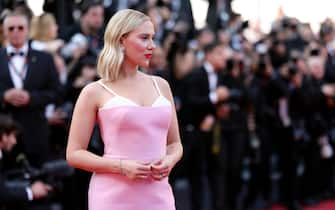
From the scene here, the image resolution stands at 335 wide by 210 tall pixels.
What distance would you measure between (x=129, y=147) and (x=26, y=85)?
3036 millimetres

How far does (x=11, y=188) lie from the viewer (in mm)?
5992

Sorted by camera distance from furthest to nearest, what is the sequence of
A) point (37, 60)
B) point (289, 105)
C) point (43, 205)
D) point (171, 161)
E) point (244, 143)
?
point (289, 105)
point (244, 143)
point (37, 60)
point (43, 205)
point (171, 161)

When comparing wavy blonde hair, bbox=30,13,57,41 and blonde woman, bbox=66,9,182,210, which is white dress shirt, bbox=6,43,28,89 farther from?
blonde woman, bbox=66,9,182,210

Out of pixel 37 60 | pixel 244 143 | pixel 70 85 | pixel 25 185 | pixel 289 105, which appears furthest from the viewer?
pixel 289 105

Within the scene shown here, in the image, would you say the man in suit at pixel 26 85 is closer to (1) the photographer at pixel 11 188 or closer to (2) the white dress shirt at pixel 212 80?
(1) the photographer at pixel 11 188

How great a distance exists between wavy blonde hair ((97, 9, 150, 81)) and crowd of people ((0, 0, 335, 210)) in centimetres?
215

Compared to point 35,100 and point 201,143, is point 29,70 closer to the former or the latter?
point 35,100

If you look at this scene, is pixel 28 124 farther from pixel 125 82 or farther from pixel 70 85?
pixel 125 82

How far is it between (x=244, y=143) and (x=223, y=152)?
0.46 meters

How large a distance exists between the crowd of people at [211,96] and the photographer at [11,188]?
173 mm

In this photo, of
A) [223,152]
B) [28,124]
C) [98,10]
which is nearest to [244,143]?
[223,152]

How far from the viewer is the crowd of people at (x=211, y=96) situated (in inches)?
289

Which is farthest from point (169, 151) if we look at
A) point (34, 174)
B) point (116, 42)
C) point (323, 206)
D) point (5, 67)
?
point (323, 206)

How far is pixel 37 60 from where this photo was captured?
24.0 feet
